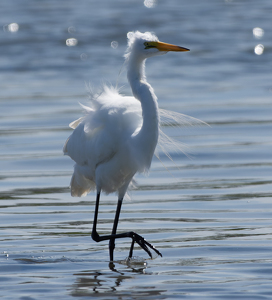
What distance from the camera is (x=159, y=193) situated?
7312 millimetres

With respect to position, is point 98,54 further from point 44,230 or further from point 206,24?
point 44,230

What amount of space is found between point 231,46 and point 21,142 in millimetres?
10841

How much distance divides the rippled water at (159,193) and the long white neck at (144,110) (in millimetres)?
860

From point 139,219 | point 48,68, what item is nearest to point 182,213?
point 139,219

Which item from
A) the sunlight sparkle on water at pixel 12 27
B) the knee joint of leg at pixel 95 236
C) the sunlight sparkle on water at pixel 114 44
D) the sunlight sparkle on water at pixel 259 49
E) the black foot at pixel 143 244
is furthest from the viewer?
the sunlight sparkle on water at pixel 12 27

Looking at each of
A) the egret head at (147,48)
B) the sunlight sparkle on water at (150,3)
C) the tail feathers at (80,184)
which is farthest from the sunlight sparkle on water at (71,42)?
the egret head at (147,48)

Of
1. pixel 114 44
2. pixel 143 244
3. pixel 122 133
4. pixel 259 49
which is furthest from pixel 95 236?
pixel 114 44

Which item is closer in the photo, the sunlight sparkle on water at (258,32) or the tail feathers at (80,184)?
the tail feathers at (80,184)

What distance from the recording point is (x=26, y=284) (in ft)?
16.1

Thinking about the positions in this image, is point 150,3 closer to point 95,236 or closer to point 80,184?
point 80,184

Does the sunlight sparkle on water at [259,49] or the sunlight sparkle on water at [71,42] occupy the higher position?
the sunlight sparkle on water at [71,42]

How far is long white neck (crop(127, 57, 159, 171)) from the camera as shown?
517cm

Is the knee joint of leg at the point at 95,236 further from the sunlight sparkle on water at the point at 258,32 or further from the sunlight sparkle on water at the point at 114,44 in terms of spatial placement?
the sunlight sparkle on water at the point at 258,32

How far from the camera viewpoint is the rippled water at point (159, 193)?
498cm
